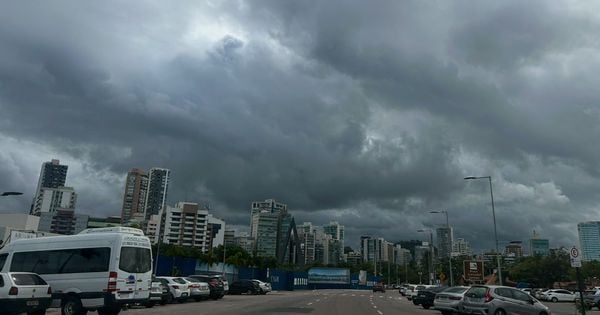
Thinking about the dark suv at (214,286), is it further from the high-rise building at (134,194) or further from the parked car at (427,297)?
the high-rise building at (134,194)

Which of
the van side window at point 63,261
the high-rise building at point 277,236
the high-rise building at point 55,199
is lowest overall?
the van side window at point 63,261

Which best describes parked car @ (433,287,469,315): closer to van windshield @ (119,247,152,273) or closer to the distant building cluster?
van windshield @ (119,247,152,273)

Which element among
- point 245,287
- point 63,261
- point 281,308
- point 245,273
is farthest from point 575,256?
point 245,273

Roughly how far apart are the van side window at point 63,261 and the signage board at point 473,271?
1288 inches

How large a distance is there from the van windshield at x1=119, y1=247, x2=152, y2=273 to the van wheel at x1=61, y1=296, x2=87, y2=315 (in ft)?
6.32

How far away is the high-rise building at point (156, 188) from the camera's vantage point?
17812cm

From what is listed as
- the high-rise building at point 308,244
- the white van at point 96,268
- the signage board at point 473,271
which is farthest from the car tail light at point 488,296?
the high-rise building at point 308,244

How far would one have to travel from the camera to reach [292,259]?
499 ft

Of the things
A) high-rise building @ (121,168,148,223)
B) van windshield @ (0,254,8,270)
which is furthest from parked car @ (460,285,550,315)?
high-rise building @ (121,168,148,223)

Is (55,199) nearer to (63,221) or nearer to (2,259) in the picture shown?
(63,221)

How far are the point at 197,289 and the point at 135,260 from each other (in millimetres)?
13631

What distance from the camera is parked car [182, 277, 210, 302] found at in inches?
1184

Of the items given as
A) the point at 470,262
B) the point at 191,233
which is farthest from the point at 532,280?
the point at 191,233

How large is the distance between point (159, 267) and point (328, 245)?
146257mm
